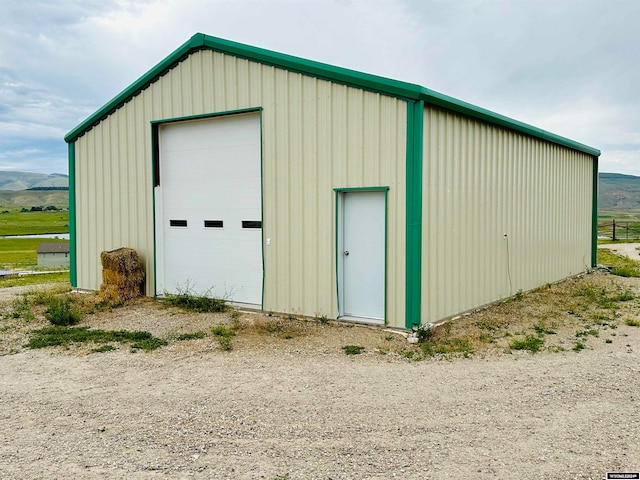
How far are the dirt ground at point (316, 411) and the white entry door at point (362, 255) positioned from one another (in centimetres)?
86

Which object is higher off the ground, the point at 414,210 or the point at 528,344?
the point at 414,210

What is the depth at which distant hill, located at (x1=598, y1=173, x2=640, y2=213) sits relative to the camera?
144 metres

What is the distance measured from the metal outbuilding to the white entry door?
0.07 feet

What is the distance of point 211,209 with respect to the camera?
1098cm

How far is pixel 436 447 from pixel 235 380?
2624 millimetres

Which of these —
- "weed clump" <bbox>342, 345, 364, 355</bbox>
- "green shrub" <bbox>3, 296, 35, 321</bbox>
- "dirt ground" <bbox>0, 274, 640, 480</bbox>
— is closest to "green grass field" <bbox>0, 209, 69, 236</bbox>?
"green shrub" <bbox>3, 296, 35, 321</bbox>

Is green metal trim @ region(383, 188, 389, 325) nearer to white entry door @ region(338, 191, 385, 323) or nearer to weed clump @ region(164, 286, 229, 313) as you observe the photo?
white entry door @ region(338, 191, 385, 323)

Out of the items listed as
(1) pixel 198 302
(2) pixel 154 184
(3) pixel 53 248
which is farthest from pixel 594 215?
(3) pixel 53 248

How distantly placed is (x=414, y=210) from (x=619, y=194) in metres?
177

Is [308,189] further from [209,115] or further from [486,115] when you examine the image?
[486,115]

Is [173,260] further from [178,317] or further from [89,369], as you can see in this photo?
[89,369]

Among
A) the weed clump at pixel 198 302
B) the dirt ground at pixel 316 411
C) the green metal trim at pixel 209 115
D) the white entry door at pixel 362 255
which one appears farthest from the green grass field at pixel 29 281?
the dirt ground at pixel 316 411

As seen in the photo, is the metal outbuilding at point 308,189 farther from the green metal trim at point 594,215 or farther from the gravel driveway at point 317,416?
the green metal trim at point 594,215

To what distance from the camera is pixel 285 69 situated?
9445mm
